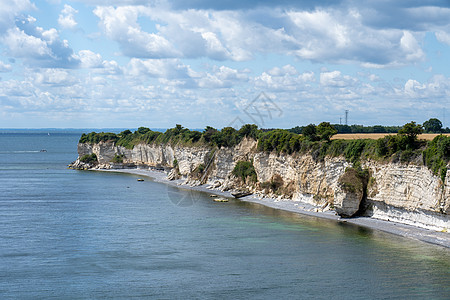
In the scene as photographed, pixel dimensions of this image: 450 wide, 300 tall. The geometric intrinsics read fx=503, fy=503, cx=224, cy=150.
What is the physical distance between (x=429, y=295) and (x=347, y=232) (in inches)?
733

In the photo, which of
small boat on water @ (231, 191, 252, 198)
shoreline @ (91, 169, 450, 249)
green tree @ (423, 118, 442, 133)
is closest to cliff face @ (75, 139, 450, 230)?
shoreline @ (91, 169, 450, 249)

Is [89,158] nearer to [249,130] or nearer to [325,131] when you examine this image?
[249,130]

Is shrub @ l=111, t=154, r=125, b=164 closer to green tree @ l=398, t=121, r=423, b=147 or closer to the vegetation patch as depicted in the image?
the vegetation patch

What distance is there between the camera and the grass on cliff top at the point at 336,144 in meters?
49.3

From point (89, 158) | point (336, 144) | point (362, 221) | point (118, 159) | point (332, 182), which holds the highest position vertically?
point (336, 144)

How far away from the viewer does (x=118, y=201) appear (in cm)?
7519

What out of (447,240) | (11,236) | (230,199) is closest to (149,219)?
(11,236)

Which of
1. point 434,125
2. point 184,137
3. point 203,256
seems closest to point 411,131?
point 203,256

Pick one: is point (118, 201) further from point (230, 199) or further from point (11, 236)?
point (11, 236)

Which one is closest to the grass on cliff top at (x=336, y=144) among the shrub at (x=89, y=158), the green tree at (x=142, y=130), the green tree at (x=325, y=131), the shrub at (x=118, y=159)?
the green tree at (x=325, y=131)

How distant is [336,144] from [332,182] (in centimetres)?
519

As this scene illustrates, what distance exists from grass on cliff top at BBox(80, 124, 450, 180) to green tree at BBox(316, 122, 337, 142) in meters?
0.35

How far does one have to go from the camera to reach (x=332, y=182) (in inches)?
2520

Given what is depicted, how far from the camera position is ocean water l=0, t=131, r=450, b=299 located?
33.1 m
